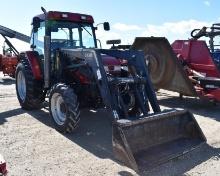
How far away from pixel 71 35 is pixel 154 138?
366 cm

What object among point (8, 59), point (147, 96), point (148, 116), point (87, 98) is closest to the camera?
point (148, 116)

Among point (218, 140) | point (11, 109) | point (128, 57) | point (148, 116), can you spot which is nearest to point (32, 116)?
point (11, 109)

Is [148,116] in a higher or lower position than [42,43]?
lower

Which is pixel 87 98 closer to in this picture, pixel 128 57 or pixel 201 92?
pixel 128 57

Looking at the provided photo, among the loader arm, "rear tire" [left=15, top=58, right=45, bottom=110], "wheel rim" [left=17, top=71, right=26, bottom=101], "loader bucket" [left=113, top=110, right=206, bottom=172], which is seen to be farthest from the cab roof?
"loader bucket" [left=113, top=110, right=206, bottom=172]

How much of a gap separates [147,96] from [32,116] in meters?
3.02

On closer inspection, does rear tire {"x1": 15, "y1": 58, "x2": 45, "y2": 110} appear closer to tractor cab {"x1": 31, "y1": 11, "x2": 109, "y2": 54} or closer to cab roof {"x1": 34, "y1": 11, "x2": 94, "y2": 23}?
tractor cab {"x1": 31, "y1": 11, "x2": 109, "y2": 54}

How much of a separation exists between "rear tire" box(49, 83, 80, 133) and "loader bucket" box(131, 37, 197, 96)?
139 inches

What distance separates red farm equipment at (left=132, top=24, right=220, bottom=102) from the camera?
9.00 m

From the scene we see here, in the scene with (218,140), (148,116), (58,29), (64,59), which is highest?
(58,29)

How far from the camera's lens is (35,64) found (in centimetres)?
828

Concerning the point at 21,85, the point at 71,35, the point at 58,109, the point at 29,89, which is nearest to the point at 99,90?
the point at 58,109

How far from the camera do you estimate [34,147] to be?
605 centimetres

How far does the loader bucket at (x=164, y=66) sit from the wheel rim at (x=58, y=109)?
3516mm
